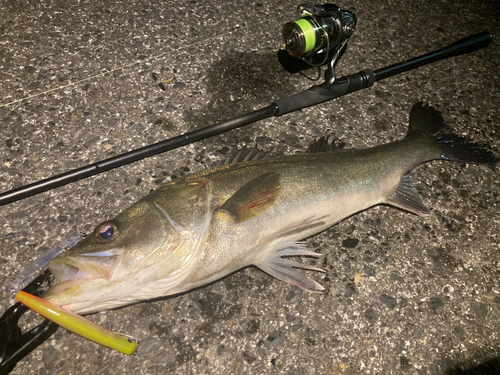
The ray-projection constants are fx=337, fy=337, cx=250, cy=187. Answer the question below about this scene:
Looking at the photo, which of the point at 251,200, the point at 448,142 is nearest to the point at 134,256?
the point at 251,200

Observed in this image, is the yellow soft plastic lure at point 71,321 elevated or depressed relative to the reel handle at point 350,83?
depressed

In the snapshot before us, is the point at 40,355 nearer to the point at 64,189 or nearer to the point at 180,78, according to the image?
the point at 64,189

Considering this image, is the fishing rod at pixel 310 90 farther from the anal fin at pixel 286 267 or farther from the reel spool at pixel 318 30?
the anal fin at pixel 286 267

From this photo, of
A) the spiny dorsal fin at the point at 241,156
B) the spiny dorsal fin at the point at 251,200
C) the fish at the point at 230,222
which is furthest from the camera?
the spiny dorsal fin at the point at 241,156

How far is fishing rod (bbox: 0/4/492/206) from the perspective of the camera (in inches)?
93.3

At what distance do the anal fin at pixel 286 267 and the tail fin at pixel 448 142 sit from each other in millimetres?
1486

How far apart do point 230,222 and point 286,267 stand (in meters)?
0.48

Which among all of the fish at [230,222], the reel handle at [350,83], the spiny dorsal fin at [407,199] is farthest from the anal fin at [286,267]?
the reel handle at [350,83]

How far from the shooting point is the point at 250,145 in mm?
2828

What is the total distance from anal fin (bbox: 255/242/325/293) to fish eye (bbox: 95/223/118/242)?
0.87 meters

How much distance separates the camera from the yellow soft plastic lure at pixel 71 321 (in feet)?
5.34

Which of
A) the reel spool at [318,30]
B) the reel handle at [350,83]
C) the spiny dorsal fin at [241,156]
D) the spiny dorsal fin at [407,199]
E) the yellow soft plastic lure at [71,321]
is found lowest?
the spiny dorsal fin at [407,199]

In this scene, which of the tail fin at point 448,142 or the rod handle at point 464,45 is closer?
the tail fin at point 448,142

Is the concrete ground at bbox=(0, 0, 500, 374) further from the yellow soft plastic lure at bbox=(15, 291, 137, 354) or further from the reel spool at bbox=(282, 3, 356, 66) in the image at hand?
the reel spool at bbox=(282, 3, 356, 66)
